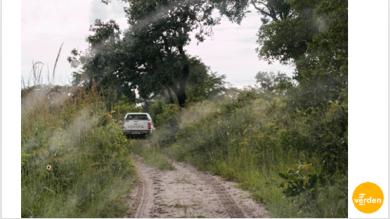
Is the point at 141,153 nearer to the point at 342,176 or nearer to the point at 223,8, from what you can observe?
the point at 223,8

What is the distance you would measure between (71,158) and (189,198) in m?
1.58

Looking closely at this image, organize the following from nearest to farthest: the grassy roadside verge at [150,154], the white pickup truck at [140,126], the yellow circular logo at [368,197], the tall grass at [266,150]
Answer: the yellow circular logo at [368,197], the tall grass at [266,150], the grassy roadside verge at [150,154], the white pickup truck at [140,126]

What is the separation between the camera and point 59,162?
5.97 meters

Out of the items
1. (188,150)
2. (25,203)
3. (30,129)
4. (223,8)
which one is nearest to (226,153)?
(188,150)

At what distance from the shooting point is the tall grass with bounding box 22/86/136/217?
17.6 ft

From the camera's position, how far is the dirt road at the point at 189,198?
576cm

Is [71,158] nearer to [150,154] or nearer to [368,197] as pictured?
[368,197]

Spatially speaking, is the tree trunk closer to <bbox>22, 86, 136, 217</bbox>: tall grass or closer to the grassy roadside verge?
the grassy roadside verge

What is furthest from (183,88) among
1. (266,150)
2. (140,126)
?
(266,150)

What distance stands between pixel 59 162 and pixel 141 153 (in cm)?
658

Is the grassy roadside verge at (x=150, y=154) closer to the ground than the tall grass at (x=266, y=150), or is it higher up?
closer to the ground

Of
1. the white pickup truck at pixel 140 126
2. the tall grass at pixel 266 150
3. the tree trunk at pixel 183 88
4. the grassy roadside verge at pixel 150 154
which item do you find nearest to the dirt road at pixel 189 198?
the tall grass at pixel 266 150

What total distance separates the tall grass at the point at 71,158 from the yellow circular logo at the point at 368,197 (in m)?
2.54

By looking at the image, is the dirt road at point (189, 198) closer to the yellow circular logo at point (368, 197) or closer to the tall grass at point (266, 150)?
the tall grass at point (266, 150)
